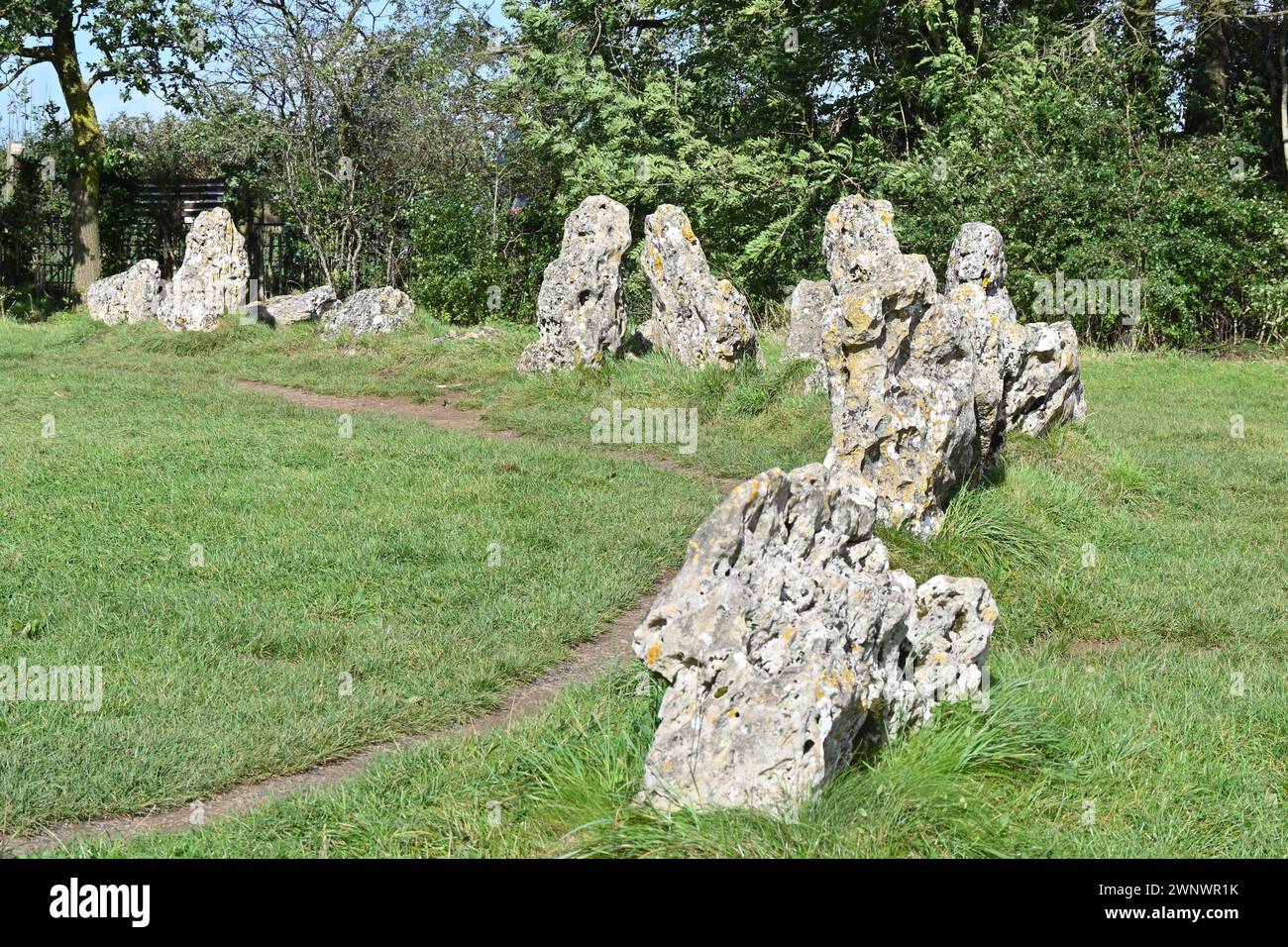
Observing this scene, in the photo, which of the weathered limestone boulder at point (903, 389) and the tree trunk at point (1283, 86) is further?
the tree trunk at point (1283, 86)

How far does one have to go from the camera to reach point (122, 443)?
10.2 metres

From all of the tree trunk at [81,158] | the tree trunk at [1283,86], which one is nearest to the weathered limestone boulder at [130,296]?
the tree trunk at [81,158]

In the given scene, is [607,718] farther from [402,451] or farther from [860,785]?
[402,451]

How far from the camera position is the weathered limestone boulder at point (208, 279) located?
1803 centimetres

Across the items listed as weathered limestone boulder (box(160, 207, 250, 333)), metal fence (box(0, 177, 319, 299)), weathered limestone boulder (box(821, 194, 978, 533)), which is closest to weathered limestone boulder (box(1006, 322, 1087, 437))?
weathered limestone boulder (box(821, 194, 978, 533))

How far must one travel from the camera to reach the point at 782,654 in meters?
4.10

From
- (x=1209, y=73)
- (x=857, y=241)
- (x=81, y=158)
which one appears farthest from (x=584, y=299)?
(x=1209, y=73)

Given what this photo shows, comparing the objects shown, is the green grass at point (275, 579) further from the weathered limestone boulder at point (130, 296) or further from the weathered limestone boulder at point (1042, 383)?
the weathered limestone boulder at point (130, 296)

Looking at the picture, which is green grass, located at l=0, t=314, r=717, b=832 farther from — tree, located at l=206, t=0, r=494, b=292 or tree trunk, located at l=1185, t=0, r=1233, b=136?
tree trunk, located at l=1185, t=0, r=1233, b=136

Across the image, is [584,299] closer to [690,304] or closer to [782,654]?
[690,304]

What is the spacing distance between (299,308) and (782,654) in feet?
53.0

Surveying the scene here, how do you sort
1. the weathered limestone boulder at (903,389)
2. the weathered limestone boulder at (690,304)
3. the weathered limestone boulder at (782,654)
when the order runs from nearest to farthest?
the weathered limestone boulder at (782,654), the weathered limestone boulder at (903,389), the weathered limestone boulder at (690,304)

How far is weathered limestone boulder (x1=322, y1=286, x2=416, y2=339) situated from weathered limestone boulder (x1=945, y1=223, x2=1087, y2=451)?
9.05m

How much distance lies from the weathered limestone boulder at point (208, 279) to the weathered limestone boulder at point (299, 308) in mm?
406
